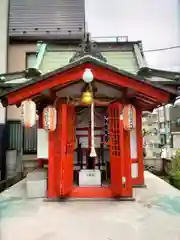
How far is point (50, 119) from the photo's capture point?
6.29 metres

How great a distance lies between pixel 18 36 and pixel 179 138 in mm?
17111

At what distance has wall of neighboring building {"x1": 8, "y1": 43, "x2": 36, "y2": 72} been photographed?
12.2m

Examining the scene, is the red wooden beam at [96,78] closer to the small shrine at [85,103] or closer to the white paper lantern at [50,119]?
the small shrine at [85,103]

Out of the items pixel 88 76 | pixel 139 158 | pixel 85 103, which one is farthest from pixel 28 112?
pixel 139 158

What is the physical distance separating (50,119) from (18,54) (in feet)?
24.9

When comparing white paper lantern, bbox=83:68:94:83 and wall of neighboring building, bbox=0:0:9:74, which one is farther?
wall of neighboring building, bbox=0:0:9:74

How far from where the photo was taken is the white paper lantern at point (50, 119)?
627cm

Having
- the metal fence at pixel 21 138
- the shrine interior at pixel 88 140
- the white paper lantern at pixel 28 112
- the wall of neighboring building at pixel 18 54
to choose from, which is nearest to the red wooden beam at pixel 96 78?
the white paper lantern at pixel 28 112

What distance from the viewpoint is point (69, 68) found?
568 centimetres

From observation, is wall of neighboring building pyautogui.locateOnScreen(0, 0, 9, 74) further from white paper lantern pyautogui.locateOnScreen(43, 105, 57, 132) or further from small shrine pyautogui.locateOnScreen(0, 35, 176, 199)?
white paper lantern pyautogui.locateOnScreen(43, 105, 57, 132)

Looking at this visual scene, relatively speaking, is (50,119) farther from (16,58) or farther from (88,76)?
(16,58)

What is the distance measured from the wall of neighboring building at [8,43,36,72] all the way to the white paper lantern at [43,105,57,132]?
22.2ft

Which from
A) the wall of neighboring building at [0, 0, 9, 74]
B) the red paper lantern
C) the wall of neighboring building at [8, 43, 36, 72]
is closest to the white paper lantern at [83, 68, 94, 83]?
the red paper lantern

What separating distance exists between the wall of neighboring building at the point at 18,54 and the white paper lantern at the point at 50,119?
6.76 metres
